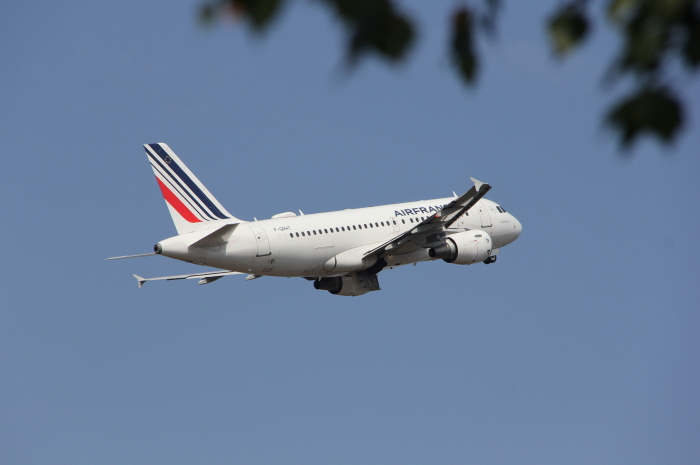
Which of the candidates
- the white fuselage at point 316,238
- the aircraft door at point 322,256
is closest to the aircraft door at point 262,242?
the white fuselage at point 316,238

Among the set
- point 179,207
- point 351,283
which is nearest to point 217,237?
point 179,207

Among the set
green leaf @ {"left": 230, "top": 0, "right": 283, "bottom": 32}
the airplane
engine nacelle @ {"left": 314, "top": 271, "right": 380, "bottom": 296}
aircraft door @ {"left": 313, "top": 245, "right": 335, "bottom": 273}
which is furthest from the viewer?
engine nacelle @ {"left": 314, "top": 271, "right": 380, "bottom": 296}

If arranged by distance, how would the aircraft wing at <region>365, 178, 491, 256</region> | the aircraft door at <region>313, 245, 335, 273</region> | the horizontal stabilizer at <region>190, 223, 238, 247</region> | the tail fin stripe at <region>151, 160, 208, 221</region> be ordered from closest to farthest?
the horizontal stabilizer at <region>190, 223, 238, 247</region>
the aircraft wing at <region>365, 178, 491, 256</region>
the aircraft door at <region>313, 245, 335, 273</region>
the tail fin stripe at <region>151, 160, 208, 221</region>

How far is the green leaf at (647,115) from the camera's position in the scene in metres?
4.93

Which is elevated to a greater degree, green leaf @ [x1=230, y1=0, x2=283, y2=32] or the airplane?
the airplane

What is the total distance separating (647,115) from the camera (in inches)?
196

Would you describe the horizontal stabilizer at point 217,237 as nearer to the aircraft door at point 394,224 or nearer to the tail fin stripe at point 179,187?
the tail fin stripe at point 179,187

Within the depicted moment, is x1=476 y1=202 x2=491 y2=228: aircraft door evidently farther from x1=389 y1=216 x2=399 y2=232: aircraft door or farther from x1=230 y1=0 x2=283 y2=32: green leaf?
x1=230 y1=0 x2=283 y2=32: green leaf

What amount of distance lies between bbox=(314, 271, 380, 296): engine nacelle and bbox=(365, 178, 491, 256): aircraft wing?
2.64 m

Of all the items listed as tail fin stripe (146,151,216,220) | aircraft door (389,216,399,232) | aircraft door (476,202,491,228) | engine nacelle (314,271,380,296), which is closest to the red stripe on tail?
tail fin stripe (146,151,216,220)

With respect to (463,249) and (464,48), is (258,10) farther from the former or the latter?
(463,249)

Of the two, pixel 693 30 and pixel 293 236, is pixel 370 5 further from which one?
pixel 293 236

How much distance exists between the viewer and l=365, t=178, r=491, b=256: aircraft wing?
48938mm

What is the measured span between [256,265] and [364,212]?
8.65 metres
